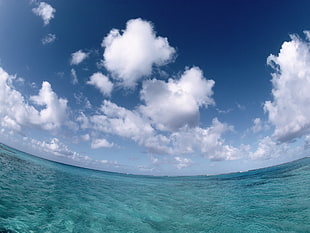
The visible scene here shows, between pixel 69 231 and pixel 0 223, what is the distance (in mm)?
4190

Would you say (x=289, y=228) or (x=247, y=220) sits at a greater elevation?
(x=289, y=228)

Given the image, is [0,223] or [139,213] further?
[139,213]

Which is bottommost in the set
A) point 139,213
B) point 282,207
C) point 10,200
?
point 139,213

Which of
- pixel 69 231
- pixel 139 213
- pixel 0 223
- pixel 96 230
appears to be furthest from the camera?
pixel 139 213

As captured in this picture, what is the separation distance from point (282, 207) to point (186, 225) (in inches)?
473

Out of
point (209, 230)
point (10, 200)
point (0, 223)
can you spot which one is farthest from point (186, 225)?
point (10, 200)

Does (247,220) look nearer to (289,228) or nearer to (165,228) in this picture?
(289,228)

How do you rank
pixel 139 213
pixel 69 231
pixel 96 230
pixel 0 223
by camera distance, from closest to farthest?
1. pixel 0 223
2. pixel 69 231
3. pixel 96 230
4. pixel 139 213

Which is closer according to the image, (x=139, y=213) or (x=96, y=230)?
(x=96, y=230)

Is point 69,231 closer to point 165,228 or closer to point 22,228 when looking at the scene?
point 22,228

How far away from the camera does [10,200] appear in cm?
1456

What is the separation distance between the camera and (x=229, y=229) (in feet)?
44.7

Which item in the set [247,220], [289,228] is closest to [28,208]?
[247,220]

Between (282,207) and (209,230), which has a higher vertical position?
(282,207)
